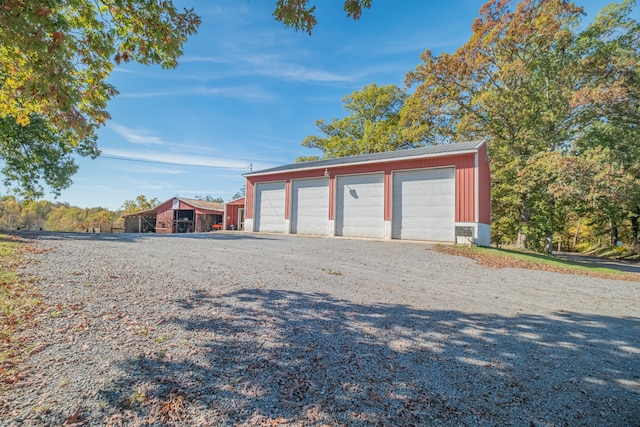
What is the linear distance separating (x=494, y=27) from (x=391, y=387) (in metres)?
18.8

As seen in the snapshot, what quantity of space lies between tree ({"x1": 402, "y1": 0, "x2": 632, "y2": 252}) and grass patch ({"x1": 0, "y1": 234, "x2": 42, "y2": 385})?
1757 cm

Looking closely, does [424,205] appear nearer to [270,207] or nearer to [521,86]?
[270,207]

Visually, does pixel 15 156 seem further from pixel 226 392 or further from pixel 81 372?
pixel 226 392

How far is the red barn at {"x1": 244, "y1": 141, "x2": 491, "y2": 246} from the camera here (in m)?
11.4

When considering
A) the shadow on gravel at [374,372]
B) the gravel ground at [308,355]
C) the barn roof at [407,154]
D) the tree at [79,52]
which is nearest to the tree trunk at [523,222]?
the barn roof at [407,154]

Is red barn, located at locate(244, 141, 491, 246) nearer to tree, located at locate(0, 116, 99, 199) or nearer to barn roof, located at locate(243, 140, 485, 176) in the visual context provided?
barn roof, located at locate(243, 140, 485, 176)

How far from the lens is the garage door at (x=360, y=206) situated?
13266 mm

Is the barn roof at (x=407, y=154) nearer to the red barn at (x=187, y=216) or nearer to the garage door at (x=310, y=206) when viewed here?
the garage door at (x=310, y=206)

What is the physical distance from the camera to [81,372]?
1.99m

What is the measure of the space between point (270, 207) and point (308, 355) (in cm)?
1467

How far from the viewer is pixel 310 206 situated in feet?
A: 50.1

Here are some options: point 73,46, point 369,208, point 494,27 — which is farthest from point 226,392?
point 494,27

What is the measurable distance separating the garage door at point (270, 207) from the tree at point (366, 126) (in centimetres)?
1009

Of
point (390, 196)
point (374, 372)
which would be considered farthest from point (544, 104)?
point (374, 372)
